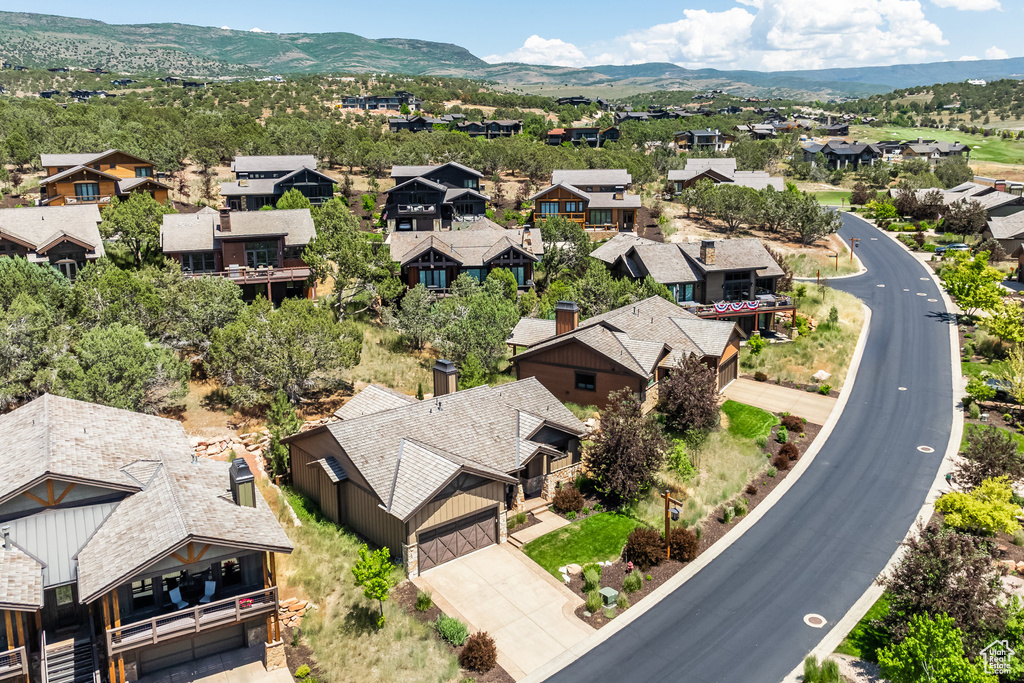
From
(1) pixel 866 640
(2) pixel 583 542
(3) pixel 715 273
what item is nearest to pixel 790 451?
(2) pixel 583 542

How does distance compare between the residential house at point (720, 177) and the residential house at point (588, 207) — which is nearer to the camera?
the residential house at point (588, 207)

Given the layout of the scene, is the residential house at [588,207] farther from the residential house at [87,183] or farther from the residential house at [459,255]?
the residential house at [87,183]

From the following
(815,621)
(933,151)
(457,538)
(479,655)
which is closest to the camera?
(479,655)

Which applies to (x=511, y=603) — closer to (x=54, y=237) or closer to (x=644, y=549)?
(x=644, y=549)

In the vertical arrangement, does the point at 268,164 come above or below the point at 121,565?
above

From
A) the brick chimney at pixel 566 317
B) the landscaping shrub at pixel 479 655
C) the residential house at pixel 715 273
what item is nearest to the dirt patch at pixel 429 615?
the landscaping shrub at pixel 479 655
